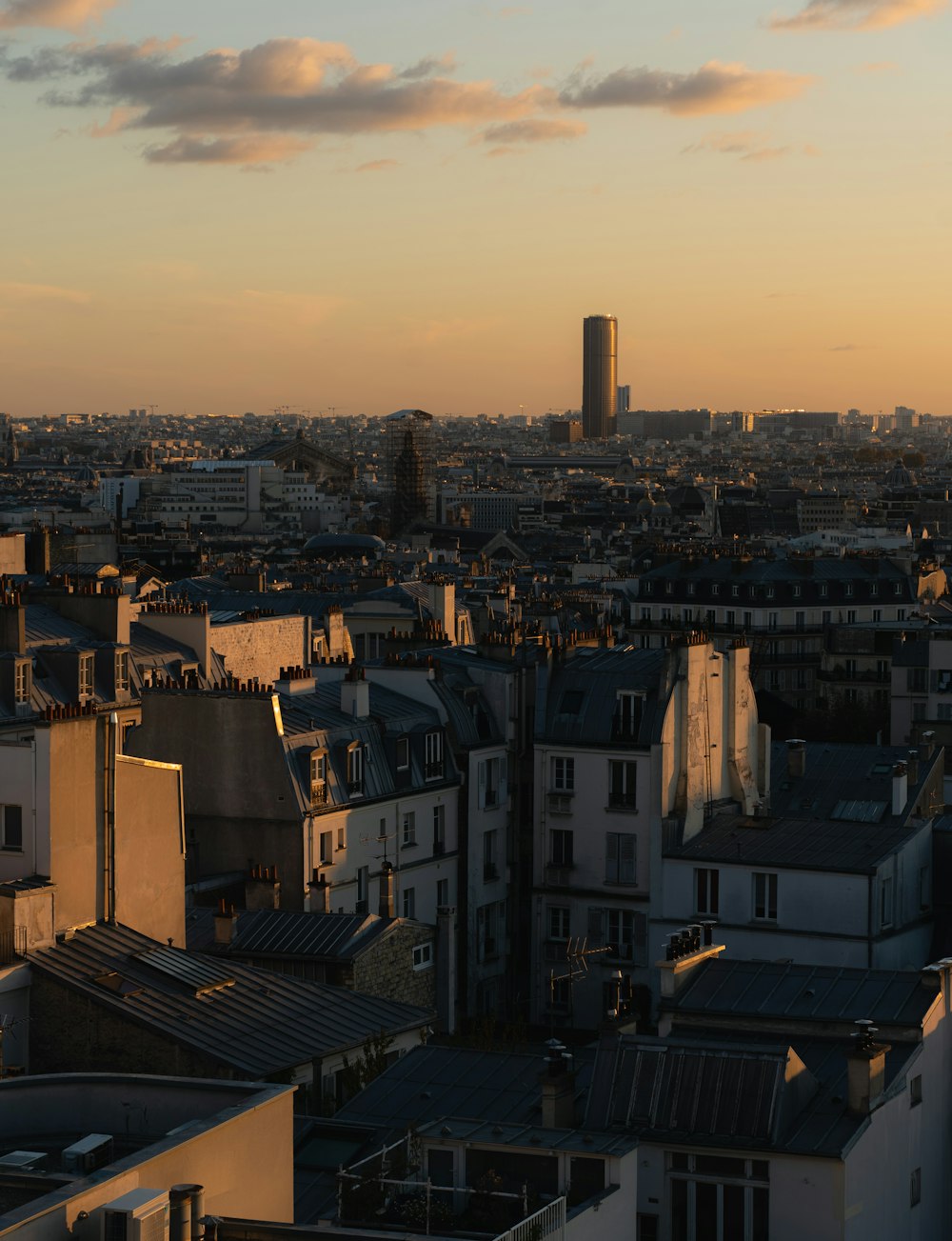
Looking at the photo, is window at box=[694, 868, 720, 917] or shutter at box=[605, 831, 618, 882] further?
shutter at box=[605, 831, 618, 882]

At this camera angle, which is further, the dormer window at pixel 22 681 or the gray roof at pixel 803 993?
the dormer window at pixel 22 681

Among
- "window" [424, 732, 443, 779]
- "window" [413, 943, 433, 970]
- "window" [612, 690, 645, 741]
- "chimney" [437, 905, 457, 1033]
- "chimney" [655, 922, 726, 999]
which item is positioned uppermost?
"window" [612, 690, 645, 741]

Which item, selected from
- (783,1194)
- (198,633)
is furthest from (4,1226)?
(198,633)

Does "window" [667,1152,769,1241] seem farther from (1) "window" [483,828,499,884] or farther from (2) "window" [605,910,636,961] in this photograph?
(1) "window" [483,828,499,884]

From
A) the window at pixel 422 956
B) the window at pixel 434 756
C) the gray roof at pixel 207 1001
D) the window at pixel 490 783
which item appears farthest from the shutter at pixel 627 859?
the gray roof at pixel 207 1001

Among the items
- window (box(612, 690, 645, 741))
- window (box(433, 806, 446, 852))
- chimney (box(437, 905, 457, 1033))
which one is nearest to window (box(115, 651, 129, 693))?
window (box(433, 806, 446, 852))

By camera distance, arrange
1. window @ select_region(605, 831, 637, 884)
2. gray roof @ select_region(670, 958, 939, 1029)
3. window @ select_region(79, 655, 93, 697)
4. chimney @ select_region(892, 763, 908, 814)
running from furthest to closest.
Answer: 1. window @ select_region(79, 655, 93, 697)
2. chimney @ select_region(892, 763, 908, 814)
3. window @ select_region(605, 831, 637, 884)
4. gray roof @ select_region(670, 958, 939, 1029)

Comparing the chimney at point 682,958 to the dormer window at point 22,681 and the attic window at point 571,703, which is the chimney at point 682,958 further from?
the dormer window at point 22,681
